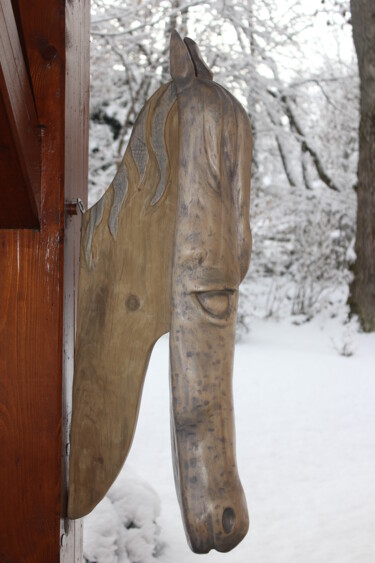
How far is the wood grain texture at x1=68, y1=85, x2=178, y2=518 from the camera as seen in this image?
633 millimetres

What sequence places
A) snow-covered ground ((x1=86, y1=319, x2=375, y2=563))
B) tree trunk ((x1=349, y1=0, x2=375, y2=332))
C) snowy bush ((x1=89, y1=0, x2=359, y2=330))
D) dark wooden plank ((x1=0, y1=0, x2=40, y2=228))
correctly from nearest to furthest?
1. dark wooden plank ((x1=0, y1=0, x2=40, y2=228))
2. snow-covered ground ((x1=86, y1=319, x2=375, y2=563))
3. tree trunk ((x1=349, y1=0, x2=375, y2=332))
4. snowy bush ((x1=89, y1=0, x2=359, y2=330))

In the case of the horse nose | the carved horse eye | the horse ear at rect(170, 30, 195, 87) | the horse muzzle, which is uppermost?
the horse ear at rect(170, 30, 195, 87)

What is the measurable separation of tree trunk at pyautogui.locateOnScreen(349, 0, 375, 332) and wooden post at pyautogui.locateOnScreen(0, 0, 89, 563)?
3884mm

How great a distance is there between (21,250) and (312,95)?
5.78 metres

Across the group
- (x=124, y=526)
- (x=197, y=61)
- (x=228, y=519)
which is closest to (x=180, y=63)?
(x=197, y=61)

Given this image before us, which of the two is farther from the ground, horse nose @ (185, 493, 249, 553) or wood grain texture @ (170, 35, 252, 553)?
wood grain texture @ (170, 35, 252, 553)

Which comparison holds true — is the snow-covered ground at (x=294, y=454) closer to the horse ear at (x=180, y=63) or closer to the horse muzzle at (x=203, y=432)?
the horse muzzle at (x=203, y=432)

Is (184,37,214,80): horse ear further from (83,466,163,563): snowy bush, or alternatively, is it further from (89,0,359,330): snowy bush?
(89,0,359,330): snowy bush

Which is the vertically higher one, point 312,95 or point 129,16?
point 129,16

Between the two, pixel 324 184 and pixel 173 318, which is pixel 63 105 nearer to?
pixel 173 318

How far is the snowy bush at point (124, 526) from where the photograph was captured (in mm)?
1629

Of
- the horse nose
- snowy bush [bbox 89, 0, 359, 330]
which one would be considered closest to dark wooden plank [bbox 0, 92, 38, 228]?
the horse nose

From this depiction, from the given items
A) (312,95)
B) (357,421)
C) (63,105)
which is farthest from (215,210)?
(312,95)

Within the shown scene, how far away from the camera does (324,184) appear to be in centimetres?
636
